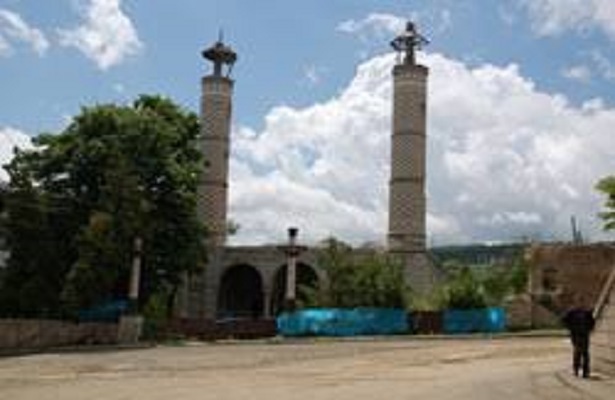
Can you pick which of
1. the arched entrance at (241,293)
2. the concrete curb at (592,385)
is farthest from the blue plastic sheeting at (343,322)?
the concrete curb at (592,385)

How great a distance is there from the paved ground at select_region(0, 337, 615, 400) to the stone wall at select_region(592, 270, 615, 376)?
0.66 metres

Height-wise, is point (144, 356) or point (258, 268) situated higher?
point (258, 268)

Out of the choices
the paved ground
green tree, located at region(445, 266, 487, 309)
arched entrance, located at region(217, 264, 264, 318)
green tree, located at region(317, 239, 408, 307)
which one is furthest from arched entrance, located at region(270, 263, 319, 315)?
the paved ground

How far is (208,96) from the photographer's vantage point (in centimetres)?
5944

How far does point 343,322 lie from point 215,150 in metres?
16.8

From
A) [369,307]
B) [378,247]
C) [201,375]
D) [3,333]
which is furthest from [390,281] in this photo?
[201,375]

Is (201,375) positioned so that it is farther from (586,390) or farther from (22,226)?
(22,226)

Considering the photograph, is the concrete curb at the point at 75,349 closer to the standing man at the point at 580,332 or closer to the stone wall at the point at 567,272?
the standing man at the point at 580,332

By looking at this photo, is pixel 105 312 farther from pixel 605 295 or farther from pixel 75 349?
pixel 605 295

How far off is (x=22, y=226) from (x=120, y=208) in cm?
378

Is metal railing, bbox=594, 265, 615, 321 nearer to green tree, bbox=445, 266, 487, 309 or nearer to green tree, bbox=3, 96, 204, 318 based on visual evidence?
green tree, bbox=3, 96, 204, 318

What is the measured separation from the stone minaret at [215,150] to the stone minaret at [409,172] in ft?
29.6

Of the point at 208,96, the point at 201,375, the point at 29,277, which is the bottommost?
the point at 201,375

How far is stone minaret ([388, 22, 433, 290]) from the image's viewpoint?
54.7 metres
